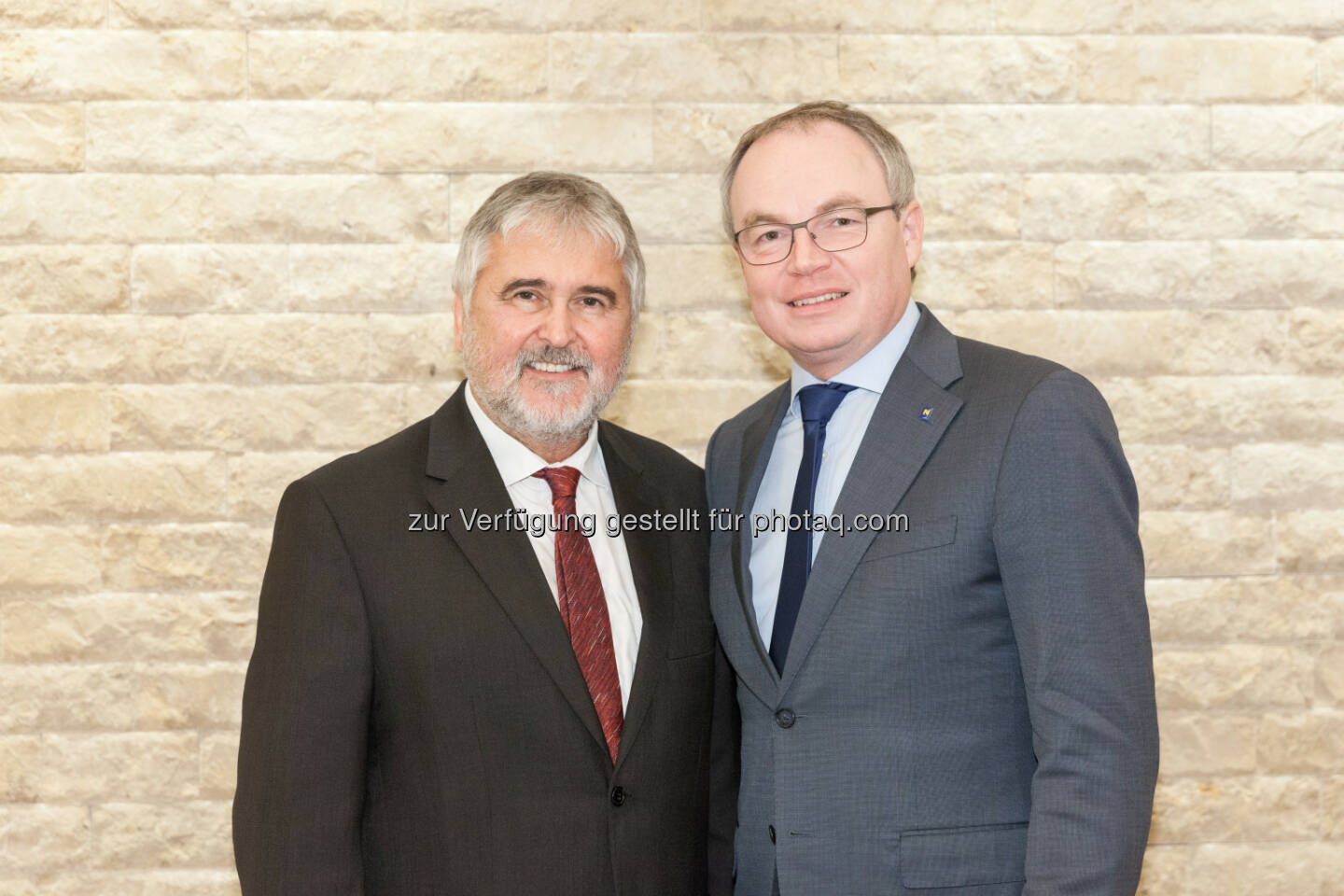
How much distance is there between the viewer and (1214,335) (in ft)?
8.82

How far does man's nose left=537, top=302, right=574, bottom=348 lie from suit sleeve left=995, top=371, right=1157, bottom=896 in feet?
2.36

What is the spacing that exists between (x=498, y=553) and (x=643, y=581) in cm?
26

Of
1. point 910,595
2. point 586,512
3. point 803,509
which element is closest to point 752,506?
point 803,509

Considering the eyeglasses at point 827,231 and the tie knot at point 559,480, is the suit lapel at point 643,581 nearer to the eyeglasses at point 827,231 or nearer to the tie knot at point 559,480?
the tie knot at point 559,480

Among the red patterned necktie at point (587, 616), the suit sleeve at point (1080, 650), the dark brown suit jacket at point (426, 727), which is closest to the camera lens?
the suit sleeve at point (1080, 650)

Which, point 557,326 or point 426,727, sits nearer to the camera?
point 426,727

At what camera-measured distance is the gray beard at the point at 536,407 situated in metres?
1.77

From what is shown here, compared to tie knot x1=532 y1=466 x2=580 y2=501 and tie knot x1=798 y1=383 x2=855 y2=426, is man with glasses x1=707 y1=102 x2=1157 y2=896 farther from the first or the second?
tie knot x1=532 y1=466 x2=580 y2=501

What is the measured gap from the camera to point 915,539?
1571 millimetres

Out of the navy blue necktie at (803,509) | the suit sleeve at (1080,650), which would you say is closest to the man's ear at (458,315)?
the navy blue necktie at (803,509)

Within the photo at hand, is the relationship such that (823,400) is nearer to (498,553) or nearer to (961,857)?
(498,553)

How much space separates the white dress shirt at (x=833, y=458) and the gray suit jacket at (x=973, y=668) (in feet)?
0.25

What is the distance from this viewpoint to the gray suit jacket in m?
1.46

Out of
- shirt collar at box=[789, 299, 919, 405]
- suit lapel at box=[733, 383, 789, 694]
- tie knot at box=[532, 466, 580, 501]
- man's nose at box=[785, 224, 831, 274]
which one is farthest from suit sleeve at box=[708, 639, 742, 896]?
man's nose at box=[785, 224, 831, 274]
